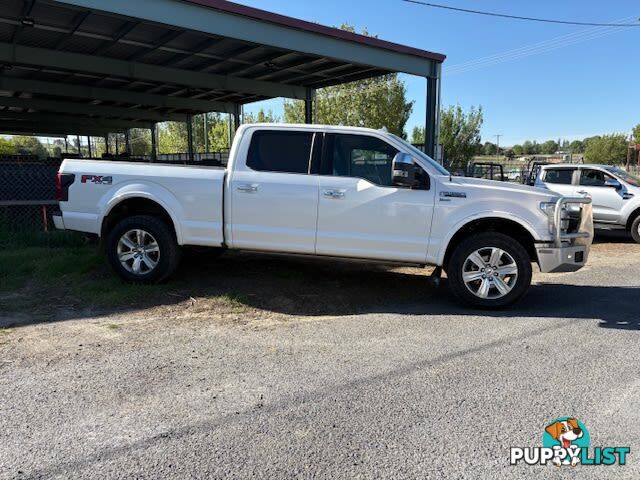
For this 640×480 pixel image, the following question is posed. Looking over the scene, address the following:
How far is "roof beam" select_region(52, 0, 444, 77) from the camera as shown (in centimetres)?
916

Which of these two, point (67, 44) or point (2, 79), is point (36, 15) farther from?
point (2, 79)

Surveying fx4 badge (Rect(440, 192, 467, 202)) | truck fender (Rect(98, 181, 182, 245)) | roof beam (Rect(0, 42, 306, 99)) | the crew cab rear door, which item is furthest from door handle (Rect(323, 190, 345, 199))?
roof beam (Rect(0, 42, 306, 99))

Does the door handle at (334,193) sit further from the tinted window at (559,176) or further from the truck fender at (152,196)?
the tinted window at (559,176)

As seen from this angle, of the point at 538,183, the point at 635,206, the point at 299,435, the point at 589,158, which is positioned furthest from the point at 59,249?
the point at 589,158

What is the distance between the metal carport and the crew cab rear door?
486 cm

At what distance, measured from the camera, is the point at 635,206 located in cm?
1141

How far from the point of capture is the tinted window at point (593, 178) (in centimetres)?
1197

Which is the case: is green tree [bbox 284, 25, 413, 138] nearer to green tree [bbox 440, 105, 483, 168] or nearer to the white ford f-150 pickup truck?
green tree [bbox 440, 105, 483, 168]

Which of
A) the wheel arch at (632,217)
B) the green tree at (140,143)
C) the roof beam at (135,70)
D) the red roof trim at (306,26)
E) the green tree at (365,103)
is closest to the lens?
the red roof trim at (306,26)

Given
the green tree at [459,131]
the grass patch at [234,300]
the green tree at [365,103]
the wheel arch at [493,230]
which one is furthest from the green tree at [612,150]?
the grass patch at [234,300]

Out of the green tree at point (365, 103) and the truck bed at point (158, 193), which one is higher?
the green tree at point (365, 103)

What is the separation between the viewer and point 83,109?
26.9 metres

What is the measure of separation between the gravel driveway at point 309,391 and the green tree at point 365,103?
24.8 metres

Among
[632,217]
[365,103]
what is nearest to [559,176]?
[632,217]
